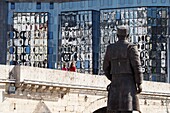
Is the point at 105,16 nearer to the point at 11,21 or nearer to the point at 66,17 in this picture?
the point at 66,17

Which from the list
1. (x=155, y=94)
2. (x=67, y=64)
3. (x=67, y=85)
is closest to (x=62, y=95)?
(x=67, y=85)

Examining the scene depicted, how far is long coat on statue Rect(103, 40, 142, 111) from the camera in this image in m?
11.5

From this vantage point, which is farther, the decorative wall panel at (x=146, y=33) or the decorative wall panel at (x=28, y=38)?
the decorative wall panel at (x=28, y=38)

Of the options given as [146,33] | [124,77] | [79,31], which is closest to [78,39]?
[79,31]

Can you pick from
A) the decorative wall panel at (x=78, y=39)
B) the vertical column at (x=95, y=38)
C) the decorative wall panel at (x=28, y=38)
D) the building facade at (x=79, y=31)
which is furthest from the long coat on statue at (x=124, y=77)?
the decorative wall panel at (x=28, y=38)

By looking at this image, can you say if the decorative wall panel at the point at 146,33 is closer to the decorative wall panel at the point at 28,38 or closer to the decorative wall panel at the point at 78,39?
the decorative wall panel at the point at 78,39

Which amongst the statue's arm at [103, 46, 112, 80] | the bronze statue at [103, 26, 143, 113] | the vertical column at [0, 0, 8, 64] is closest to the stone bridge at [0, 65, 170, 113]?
the statue's arm at [103, 46, 112, 80]

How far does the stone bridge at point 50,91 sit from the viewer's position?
1903 cm

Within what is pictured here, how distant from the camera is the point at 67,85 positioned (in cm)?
2073

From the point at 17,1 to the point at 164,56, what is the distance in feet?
46.1

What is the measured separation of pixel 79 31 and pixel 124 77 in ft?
135

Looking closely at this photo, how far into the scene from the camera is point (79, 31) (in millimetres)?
52500

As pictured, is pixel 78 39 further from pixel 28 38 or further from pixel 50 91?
pixel 50 91

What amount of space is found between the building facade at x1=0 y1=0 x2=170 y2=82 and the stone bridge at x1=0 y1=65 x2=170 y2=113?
1098 inches
